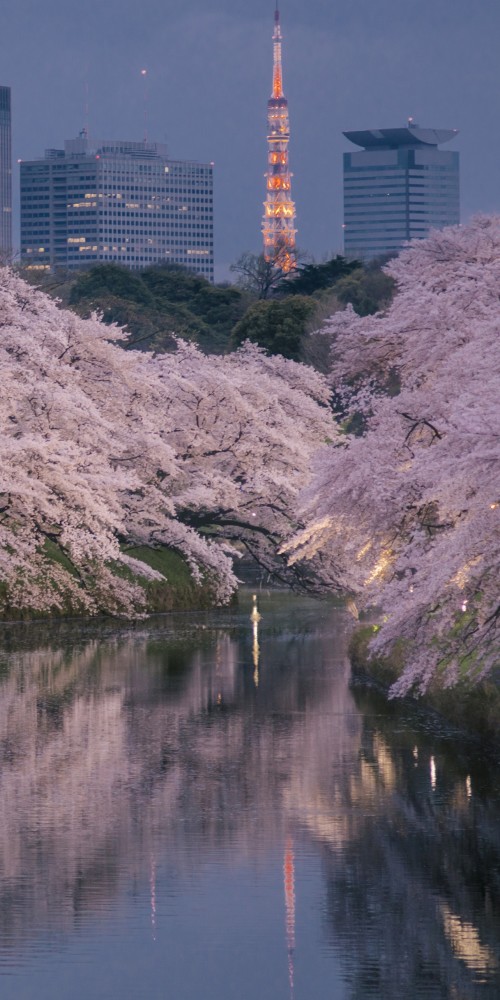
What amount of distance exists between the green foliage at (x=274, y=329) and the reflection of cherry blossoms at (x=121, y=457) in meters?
32.3

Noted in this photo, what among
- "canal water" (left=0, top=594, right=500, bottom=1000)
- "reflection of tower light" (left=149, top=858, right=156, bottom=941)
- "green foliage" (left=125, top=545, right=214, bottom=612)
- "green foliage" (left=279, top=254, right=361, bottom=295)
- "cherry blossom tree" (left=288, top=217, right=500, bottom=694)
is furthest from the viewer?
"green foliage" (left=279, top=254, right=361, bottom=295)

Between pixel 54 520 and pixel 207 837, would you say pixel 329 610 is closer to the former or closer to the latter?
pixel 54 520

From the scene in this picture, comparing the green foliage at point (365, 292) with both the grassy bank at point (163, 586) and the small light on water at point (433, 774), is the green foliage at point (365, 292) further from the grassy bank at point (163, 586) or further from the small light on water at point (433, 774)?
the small light on water at point (433, 774)

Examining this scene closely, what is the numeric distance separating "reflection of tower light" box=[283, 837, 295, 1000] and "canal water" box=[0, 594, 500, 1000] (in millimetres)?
32

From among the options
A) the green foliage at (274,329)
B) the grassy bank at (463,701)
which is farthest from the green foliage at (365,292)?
the grassy bank at (463,701)

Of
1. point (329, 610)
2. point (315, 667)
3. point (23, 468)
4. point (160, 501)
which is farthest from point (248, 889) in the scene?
point (329, 610)

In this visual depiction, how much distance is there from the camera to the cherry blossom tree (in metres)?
20.1

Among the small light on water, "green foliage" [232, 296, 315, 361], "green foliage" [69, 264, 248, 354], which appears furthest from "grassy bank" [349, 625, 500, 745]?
"green foliage" [69, 264, 248, 354]

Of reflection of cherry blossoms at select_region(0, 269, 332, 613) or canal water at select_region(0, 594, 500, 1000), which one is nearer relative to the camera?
canal water at select_region(0, 594, 500, 1000)

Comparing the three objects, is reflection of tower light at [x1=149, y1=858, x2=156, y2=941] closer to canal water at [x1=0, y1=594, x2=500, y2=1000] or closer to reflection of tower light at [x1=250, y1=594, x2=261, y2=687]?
canal water at [x1=0, y1=594, x2=500, y2=1000]

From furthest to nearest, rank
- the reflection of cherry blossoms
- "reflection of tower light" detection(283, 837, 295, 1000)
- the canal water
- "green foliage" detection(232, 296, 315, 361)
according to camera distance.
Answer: "green foliage" detection(232, 296, 315, 361), the reflection of cherry blossoms, "reflection of tower light" detection(283, 837, 295, 1000), the canal water

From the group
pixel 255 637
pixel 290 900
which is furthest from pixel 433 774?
pixel 255 637

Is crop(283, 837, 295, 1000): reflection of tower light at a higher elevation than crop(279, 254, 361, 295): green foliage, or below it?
below

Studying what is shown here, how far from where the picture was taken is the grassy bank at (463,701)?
933 inches
